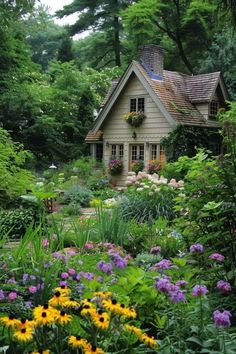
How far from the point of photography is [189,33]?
93.6ft

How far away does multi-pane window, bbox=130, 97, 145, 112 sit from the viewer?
68.1ft

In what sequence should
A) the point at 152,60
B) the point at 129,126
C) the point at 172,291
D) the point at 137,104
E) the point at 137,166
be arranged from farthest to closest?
1. the point at 129,126
2. the point at 152,60
3. the point at 137,104
4. the point at 137,166
5. the point at 172,291

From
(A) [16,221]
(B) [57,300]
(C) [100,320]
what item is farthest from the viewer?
(A) [16,221]

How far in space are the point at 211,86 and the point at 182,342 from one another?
19.1 metres

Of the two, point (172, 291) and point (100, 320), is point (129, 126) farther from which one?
point (100, 320)

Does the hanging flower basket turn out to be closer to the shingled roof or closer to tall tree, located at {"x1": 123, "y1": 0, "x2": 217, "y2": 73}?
the shingled roof

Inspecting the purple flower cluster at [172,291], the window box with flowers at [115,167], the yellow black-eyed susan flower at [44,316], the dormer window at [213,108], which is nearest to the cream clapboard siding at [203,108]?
the dormer window at [213,108]

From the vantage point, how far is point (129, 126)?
21.2 m

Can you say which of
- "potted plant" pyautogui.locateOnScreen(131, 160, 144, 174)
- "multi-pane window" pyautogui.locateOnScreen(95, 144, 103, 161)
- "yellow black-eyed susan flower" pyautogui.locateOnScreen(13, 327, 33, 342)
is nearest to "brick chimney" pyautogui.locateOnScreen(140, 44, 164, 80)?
"potted plant" pyautogui.locateOnScreen(131, 160, 144, 174)

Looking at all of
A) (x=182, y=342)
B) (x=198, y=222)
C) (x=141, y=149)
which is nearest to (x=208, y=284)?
(x=198, y=222)

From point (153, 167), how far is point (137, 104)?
325cm

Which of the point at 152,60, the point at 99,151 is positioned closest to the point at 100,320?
the point at 152,60

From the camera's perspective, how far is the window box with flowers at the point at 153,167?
19.2 metres

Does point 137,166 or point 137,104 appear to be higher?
point 137,104
